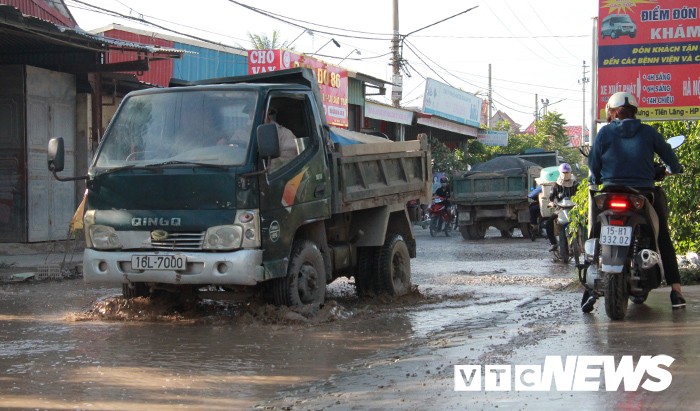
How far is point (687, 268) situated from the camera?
33.4 ft

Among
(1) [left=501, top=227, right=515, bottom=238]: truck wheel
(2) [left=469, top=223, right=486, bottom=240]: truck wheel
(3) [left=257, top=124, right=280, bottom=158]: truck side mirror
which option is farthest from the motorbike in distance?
(1) [left=501, top=227, right=515, bottom=238]: truck wheel

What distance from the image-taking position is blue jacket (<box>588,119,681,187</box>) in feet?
24.6

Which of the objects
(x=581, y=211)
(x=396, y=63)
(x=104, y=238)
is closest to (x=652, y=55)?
(x=581, y=211)

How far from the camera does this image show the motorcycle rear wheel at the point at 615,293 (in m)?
7.34

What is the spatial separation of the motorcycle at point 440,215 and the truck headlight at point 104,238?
17350mm

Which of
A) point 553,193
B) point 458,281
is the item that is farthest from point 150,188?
point 553,193

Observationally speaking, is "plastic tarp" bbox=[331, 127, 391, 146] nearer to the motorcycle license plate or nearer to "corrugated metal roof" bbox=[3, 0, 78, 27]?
the motorcycle license plate

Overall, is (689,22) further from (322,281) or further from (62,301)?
(62,301)

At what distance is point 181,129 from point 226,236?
45.9 inches

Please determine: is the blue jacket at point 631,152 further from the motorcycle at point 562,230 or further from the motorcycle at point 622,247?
the motorcycle at point 562,230

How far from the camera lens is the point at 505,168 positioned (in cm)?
2523

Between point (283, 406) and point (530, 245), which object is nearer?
point (283, 406)

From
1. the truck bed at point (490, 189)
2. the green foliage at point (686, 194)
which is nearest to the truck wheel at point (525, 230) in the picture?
the truck bed at point (490, 189)

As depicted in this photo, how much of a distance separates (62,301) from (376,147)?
3713 millimetres
